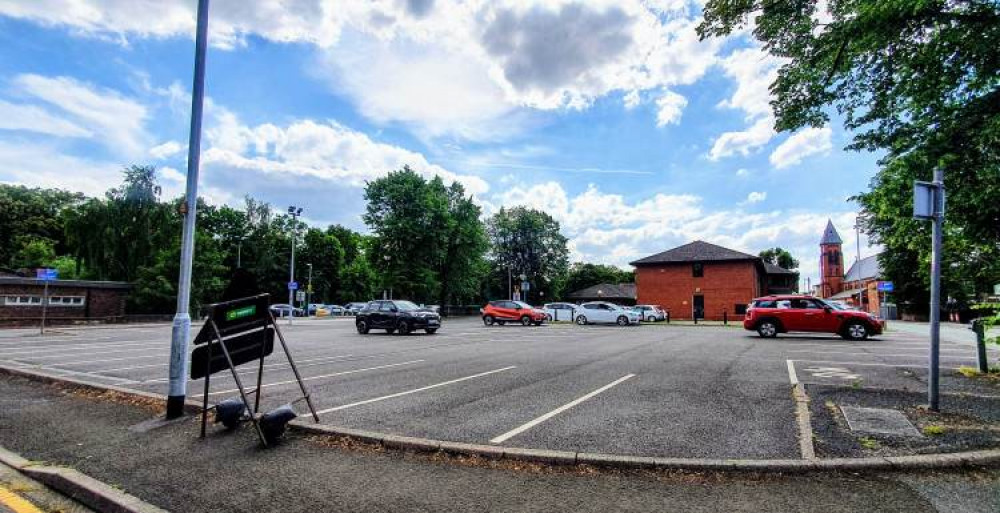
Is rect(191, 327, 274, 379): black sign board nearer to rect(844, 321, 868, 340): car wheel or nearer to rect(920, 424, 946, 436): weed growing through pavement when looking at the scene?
rect(920, 424, 946, 436): weed growing through pavement

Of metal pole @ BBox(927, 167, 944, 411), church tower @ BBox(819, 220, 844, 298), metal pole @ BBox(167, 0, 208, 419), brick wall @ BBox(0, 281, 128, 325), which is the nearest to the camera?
metal pole @ BBox(927, 167, 944, 411)

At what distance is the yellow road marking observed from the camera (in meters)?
3.94

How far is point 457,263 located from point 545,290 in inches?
1312

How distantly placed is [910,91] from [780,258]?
12487cm

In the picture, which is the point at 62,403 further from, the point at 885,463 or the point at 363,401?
the point at 885,463

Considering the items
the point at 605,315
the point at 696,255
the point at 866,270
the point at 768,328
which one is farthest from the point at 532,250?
the point at 768,328

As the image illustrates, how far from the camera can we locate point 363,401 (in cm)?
742

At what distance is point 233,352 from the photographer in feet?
19.9

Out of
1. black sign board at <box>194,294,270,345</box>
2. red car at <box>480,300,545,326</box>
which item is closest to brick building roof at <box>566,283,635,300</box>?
red car at <box>480,300,545,326</box>

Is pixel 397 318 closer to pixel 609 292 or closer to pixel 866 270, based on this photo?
pixel 609 292

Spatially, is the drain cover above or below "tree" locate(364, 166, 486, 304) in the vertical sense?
below

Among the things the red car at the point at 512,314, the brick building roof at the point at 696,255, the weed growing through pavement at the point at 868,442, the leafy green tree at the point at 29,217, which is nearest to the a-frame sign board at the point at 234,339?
the weed growing through pavement at the point at 868,442

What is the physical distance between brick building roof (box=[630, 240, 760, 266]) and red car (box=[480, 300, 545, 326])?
2746cm

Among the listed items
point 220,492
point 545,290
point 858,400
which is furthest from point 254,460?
point 545,290
